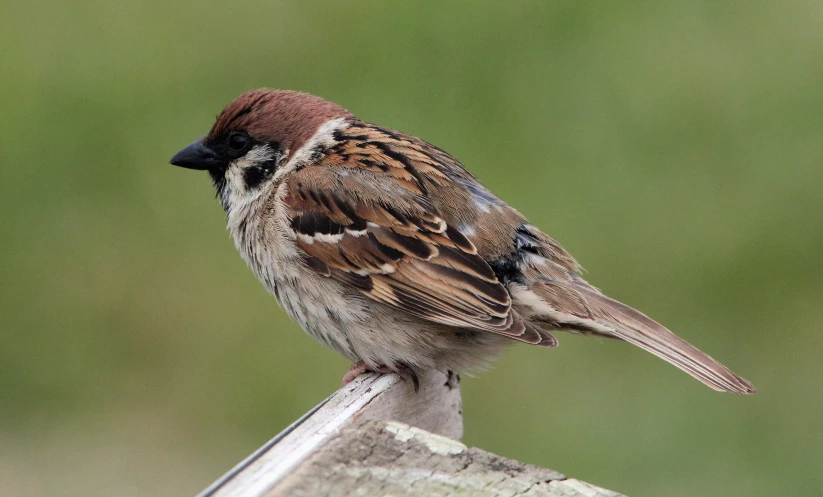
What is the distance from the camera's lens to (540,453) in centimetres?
459

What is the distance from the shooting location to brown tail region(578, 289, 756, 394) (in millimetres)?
3059

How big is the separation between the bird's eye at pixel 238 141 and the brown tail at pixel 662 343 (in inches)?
44.2

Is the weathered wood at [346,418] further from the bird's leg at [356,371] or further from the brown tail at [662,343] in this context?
the brown tail at [662,343]

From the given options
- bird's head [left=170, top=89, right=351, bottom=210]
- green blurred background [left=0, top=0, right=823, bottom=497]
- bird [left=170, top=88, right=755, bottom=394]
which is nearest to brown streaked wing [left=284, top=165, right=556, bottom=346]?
bird [left=170, top=88, right=755, bottom=394]

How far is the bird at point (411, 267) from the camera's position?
10.6ft

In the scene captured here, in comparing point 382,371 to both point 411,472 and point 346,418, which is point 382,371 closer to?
point 346,418

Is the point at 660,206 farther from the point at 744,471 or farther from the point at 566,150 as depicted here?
the point at 744,471

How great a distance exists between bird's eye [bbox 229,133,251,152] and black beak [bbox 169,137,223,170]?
0.20 feet

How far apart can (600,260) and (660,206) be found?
0.45m

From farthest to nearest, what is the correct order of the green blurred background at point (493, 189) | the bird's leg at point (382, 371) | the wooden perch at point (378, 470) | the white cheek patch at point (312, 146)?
the green blurred background at point (493, 189) → the white cheek patch at point (312, 146) → the bird's leg at point (382, 371) → the wooden perch at point (378, 470)

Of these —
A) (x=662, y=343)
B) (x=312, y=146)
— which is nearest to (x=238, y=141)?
(x=312, y=146)

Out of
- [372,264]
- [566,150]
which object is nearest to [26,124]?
[566,150]

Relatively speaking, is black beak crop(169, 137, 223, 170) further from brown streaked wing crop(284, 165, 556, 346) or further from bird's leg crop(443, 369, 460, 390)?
bird's leg crop(443, 369, 460, 390)

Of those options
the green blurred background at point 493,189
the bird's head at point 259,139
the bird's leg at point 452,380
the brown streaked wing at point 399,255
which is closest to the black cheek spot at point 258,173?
the bird's head at point 259,139
